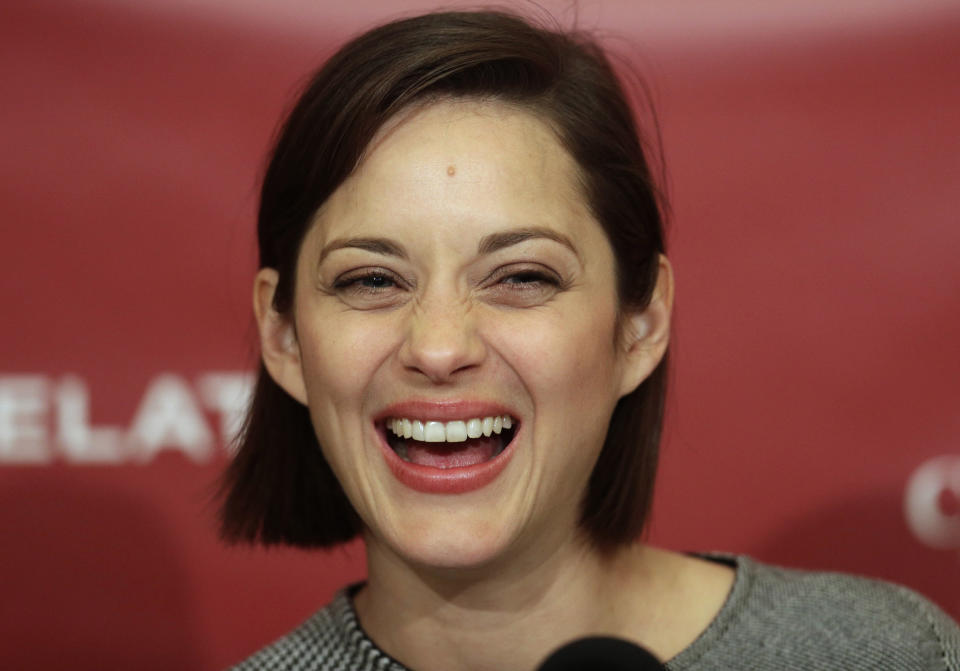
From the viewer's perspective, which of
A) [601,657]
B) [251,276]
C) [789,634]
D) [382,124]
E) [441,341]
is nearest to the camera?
[601,657]

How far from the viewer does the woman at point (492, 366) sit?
47.5 inches

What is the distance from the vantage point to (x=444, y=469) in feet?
4.05

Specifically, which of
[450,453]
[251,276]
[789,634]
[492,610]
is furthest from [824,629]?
[251,276]

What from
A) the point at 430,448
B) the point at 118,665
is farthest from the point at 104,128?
the point at 430,448

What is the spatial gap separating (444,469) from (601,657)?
0.47m

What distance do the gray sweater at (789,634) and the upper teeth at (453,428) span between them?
30 cm

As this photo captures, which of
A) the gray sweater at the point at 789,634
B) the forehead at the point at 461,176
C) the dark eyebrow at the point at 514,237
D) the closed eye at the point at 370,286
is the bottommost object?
the gray sweater at the point at 789,634

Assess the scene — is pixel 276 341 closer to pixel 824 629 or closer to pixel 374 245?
pixel 374 245

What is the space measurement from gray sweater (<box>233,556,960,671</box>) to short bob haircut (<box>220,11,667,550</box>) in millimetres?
149

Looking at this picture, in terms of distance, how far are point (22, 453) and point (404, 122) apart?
945 millimetres

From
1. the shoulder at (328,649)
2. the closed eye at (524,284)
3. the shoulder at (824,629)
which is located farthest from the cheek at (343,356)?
the shoulder at (824,629)

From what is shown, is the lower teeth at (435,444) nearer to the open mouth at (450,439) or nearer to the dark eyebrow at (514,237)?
the open mouth at (450,439)

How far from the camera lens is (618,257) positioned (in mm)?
1340

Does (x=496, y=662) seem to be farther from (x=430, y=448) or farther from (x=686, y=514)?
(x=686, y=514)
